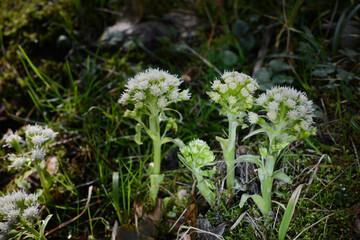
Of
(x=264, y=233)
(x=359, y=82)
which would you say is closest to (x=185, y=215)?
(x=264, y=233)

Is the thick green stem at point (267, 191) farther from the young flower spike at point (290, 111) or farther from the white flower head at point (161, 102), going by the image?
the white flower head at point (161, 102)

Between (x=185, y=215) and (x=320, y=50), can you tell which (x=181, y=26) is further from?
(x=185, y=215)

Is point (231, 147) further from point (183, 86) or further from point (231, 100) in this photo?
point (183, 86)

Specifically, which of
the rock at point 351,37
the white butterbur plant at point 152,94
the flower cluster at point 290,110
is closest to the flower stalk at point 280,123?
the flower cluster at point 290,110

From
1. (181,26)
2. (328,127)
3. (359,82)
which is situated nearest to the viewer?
(328,127)

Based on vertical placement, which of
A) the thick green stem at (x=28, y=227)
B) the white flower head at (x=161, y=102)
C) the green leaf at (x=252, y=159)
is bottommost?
the thick green stem at (x=28, y=227)
